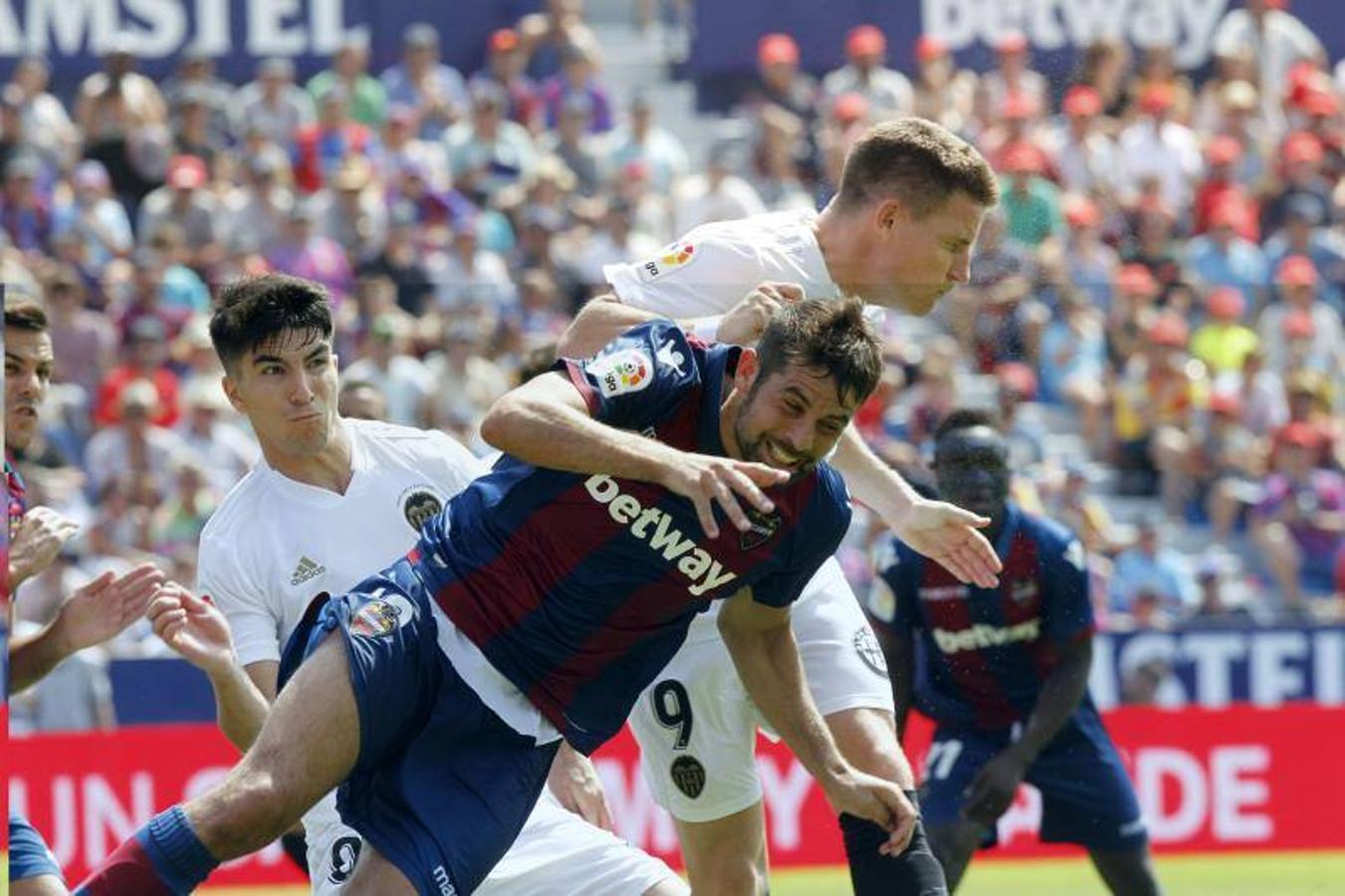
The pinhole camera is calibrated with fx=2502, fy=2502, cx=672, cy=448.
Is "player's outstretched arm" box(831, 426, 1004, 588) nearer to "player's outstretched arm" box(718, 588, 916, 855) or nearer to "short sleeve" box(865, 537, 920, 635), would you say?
"player's outstretched arm" box(718, 588, 916, 855)

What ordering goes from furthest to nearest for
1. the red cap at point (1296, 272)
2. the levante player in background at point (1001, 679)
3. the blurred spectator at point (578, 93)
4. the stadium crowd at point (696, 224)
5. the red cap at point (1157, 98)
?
the blurred spectator at point (578, 93) → the red cap at point (1157, 98) → the red cap at point (1296, 272) → the stadium crowd at point (696, 224) → the levante player in background at point (1001, 679)

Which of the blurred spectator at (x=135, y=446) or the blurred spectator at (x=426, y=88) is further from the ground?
the blurred spectator at (x=426, y=88)

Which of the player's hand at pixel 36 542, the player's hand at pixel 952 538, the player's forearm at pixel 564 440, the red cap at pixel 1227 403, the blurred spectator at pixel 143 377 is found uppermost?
the player's forearm at pixel 564 440

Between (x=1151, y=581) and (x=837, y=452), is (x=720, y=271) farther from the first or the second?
(x=1151, y=581)

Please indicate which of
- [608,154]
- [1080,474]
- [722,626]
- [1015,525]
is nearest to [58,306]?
[608,154]

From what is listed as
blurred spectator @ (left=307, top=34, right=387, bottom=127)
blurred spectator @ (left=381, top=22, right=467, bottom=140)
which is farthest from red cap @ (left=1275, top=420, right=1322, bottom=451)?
blurred spectator @ (left=307, top=34, right=387, bottom=127)

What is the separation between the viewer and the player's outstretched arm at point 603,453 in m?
5.16

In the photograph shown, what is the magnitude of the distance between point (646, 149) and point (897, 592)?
9.76 metres

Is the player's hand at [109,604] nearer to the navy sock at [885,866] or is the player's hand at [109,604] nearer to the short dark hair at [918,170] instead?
the navy sock at [885,866]

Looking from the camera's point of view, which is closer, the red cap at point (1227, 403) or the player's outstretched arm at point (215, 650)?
the player's outstretched arm at point (215, 650)

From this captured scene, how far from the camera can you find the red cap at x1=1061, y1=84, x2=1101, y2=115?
17.6 m

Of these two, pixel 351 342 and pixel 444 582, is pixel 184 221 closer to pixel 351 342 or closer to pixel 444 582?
pixel 351 342

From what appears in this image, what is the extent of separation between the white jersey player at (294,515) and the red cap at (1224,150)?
12.2 meters

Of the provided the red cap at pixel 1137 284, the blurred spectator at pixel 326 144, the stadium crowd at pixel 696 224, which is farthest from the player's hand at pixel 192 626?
the blurred spectator at pixel 326 144
